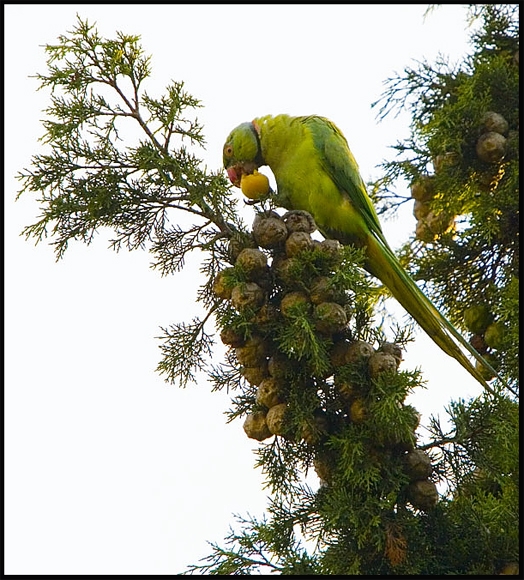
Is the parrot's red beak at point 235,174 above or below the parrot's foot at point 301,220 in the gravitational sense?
above

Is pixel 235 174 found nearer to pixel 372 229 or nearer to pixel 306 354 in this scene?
pixel 372 229

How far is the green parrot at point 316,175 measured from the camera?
103 inches

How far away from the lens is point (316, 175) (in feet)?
8.82

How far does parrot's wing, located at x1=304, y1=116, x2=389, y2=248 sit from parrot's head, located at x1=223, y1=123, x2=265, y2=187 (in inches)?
9.1

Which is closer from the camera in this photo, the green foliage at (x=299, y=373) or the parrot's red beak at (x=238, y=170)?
the green foliage at (x=299, y=373)

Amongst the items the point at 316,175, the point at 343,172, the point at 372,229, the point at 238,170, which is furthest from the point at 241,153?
the point at 372,229

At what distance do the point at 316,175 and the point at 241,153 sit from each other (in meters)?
0.28

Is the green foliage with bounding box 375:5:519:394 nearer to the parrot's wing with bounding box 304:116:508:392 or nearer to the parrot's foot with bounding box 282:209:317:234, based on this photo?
the parrot's wing with bounding box 304:116:508:392

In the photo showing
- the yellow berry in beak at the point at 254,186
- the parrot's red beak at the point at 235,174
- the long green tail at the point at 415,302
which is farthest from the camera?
the parrot's red beak at the point at 235,174

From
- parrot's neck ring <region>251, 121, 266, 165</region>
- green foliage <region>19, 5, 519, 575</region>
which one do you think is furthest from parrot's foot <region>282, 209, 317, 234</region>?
parrot's neck ring <region>251, 121, 266, 165</region>

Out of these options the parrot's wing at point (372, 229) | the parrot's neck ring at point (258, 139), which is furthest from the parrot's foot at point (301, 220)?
the parrot's neck ring at point (258, 139)

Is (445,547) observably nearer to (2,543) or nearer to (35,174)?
(2,543)

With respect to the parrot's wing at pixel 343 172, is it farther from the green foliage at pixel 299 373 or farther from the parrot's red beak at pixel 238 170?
the green foliage at pixel 299 373

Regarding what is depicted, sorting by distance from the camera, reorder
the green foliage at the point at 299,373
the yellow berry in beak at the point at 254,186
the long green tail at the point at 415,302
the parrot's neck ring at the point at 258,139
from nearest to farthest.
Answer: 1. the green foliage at the point at 299,373
2. the long green tail at the point at 415,302
3. the yellow berry in beak at the point at 254,186
4. the parrot's neck ring at the point at 258,139
